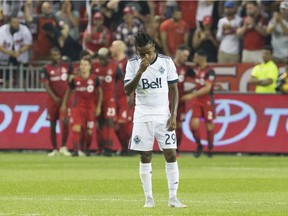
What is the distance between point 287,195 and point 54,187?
150 inches

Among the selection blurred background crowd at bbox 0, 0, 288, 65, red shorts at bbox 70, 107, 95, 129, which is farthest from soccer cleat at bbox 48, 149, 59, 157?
blurred background crowd at bbox 0, 0, 288, 65

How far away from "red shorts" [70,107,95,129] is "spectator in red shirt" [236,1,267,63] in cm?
446

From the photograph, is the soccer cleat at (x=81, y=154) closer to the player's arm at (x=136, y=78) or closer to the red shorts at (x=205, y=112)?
the red shorts at (x=205, y=112)

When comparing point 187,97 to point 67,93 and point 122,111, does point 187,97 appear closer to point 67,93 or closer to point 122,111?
point 122,111

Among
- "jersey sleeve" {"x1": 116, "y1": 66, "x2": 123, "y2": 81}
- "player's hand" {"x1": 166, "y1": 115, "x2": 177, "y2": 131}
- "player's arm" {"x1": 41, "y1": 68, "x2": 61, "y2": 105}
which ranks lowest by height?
"player's arm" {"x1": 41, "y1": 68, "x2": 61, "y2": 105}

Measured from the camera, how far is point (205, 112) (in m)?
27.0

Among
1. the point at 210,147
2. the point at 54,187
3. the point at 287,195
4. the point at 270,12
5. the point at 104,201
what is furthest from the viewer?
the point at 270,12

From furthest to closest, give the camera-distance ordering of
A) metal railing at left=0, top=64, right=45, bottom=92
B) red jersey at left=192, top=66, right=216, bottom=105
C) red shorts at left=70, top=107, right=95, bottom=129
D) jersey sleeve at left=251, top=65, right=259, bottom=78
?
metal railing at left=0, top=64, right=45, bottom=92
jersey sleeve at left=251, top=65, right=259, bottom=78
red shorts at left=70, top=107, right=95, bottom=129
red jersey at left=192, top=66, right=216, bottom=105

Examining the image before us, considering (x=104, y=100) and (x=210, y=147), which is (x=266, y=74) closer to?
(x=210, y=147)

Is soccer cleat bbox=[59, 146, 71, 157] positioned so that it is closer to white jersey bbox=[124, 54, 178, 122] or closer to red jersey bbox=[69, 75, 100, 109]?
red jersey bbox=[69, 75, 100, 109]

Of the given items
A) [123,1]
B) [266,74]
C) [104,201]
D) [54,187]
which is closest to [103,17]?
[123,1]

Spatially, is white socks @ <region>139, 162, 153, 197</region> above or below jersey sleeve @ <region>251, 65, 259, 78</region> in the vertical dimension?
above

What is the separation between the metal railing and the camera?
94.6 ft

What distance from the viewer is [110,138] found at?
27.6 metres
